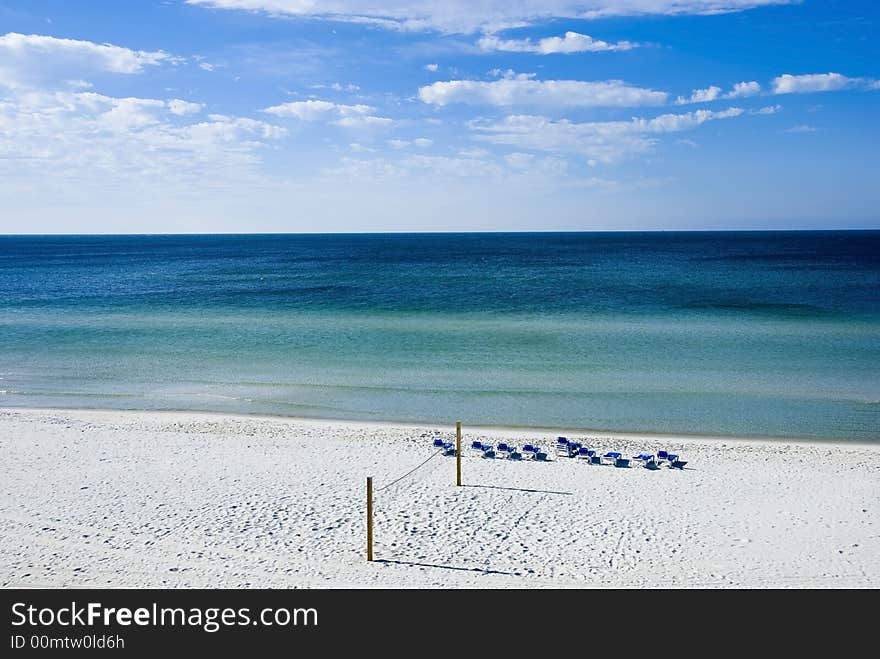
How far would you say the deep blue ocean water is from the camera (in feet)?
72.7

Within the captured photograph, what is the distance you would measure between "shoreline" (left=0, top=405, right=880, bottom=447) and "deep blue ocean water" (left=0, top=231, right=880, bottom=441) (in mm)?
447

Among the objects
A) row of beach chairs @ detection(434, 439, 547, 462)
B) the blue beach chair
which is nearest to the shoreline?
row of beach chairs @ detection(434, 439, 547, 462)

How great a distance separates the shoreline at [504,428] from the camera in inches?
739

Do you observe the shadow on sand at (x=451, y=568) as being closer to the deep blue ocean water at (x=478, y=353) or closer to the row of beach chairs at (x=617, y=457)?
the row of beach chairs at (x=617, y=457)

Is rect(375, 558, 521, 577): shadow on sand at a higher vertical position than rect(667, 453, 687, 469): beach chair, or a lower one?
lower

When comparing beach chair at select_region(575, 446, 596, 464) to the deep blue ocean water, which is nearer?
beach chair at select_region(575, 446, 596, 464)

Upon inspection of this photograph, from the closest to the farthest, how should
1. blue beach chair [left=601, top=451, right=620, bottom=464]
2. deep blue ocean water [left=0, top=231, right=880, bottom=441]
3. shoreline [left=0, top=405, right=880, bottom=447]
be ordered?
blue beach chair [left=601, top=451, right=620, bottom=464] → shoreline [left=0, top=405, right=880, bottom=447] → deep blue ocean water [left=0, top=231, right=880, bottom=441]

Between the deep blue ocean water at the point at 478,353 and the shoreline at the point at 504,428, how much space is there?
447 millimetres

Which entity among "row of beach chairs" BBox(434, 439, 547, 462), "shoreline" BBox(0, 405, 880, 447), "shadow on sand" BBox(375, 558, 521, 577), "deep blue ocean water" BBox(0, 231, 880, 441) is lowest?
"shadow on sand" BBox(375, 558, 521, 577)

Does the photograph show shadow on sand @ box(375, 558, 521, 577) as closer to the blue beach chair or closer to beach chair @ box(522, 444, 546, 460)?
beach chair @ box(522, 444, 546, 460)

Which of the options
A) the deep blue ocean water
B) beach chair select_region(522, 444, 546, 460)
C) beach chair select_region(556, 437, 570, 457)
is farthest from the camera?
the deep blue ocean water

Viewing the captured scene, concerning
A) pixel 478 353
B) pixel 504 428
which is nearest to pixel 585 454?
pixel 504 428
